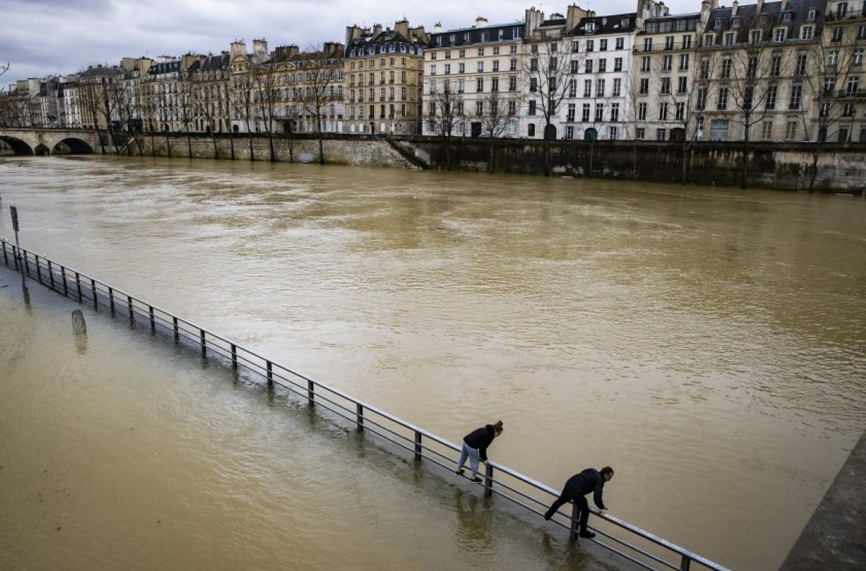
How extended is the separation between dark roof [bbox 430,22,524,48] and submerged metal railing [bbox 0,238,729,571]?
62.7 meters

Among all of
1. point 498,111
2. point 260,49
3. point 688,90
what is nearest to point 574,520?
point 688,90

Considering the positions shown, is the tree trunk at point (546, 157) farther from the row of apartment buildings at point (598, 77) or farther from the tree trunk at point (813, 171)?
the tree trunk at point (813, 171)

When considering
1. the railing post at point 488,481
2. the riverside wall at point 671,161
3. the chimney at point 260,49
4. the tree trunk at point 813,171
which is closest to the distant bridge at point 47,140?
the chimney at point 260,49

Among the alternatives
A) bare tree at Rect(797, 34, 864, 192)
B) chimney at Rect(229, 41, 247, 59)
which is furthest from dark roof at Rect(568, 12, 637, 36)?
chimney at Rect(229, 41, 247, 59)

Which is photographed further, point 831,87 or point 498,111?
point 498,111

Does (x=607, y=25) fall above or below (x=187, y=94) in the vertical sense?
above

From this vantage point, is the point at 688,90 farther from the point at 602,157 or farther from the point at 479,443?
the point at 479,443

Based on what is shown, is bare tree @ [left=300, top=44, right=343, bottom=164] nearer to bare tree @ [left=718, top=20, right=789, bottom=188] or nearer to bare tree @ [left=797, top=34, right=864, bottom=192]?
bare tree @ [left=718, top=20, right=789, bottom=188]

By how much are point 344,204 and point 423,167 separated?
3002cm

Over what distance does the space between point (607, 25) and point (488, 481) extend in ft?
219

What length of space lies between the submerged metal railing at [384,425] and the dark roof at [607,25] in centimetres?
5974

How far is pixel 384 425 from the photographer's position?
35.8 feet

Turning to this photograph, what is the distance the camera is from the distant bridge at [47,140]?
8850cm

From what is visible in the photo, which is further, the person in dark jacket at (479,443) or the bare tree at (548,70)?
the bare tree at (548,70)
